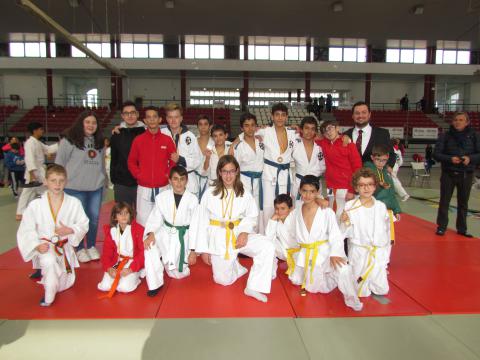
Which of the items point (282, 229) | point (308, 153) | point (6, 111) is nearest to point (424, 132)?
point (308, 153)

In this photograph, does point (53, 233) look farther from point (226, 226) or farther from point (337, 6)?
point (337, 6)

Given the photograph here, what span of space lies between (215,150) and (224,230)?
133 centimetres

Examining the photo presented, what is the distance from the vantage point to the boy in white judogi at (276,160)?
12.7ft

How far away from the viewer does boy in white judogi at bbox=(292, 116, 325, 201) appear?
377cm

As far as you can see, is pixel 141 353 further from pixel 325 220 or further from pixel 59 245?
pixel 325 220

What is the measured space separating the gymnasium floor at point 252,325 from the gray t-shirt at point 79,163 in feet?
3.23

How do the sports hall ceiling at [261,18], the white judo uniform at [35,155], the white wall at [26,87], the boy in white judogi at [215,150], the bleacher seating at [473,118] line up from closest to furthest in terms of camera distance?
1. the boy in white judogi at [215,150]
2. the white judo uniform at [35,155]
3. the sports hall ceiling at [261,18]
4. the bleacher seating at [473,118]
5. the white wall at [26,87]

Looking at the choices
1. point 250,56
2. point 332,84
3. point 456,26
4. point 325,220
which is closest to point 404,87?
point 332,84

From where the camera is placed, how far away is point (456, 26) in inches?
626

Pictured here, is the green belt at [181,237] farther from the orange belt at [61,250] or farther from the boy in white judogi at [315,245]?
the boy in white judogi at [315,245]

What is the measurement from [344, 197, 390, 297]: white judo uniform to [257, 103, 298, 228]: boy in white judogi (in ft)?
3.45

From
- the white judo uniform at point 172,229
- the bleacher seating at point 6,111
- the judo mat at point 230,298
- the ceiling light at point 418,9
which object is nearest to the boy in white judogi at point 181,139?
the white judo uniform at point 172,229

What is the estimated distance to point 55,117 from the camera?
58.3 feet

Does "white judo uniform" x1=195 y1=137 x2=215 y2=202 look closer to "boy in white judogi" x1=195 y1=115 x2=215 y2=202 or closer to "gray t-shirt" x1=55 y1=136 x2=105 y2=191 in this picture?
"boy in white judogi" x1=195 y1=115 x2=215 y2=202
